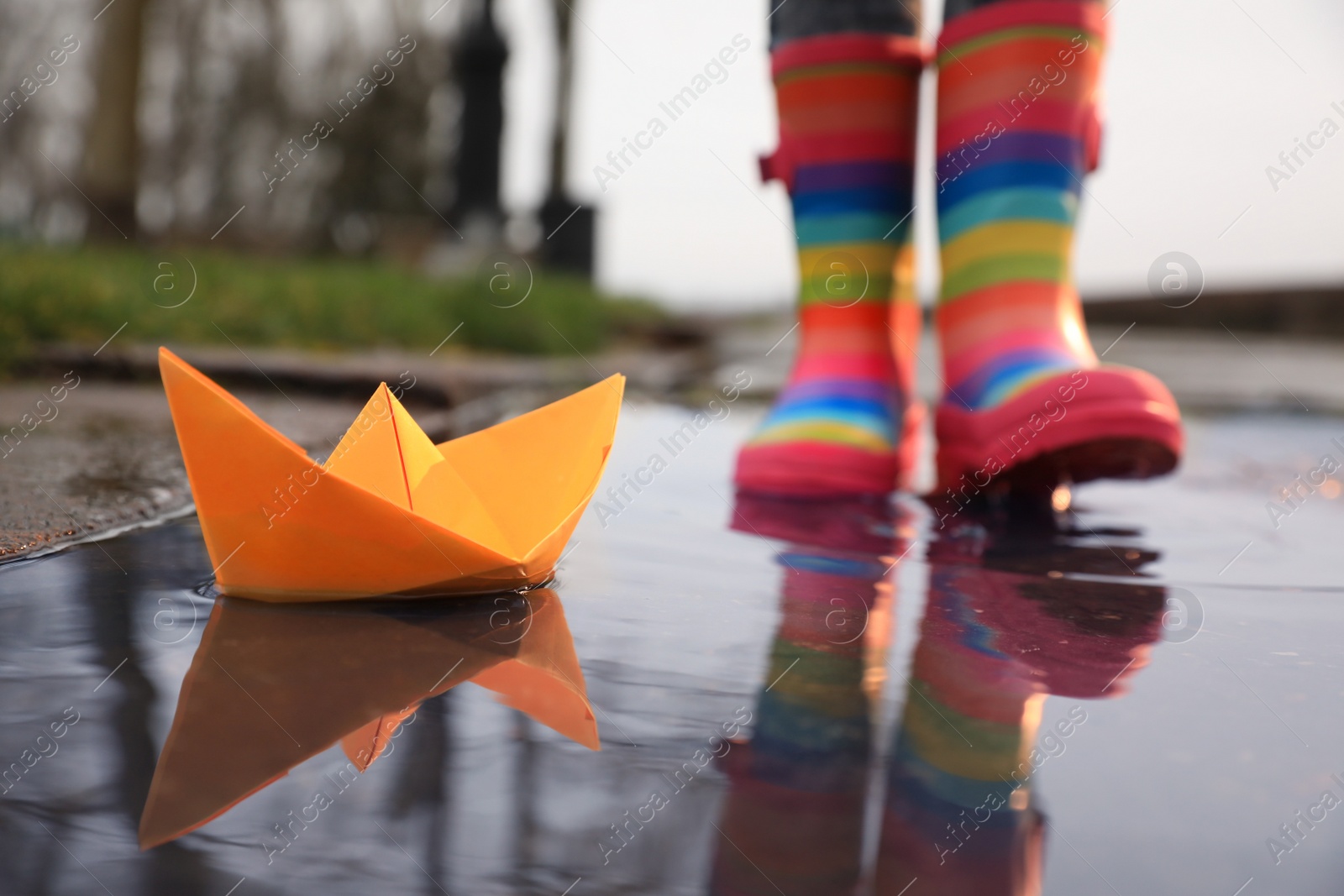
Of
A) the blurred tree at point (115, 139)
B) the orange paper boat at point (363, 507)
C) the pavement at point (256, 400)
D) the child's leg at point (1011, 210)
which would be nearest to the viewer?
the orange paper boat at point (363, 507)

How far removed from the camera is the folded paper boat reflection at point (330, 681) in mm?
479

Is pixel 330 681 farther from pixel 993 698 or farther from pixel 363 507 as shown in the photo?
pixel 993 698

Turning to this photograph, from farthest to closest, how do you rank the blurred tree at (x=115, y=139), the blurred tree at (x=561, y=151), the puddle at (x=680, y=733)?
the blurred tree at (x=561, y=151), the blurred tree at (x=115, y=139), the puddle at (x=680, y=733)

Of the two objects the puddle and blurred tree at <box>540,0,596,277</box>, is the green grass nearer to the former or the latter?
the puddle

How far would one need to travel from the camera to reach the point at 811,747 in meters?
0.53

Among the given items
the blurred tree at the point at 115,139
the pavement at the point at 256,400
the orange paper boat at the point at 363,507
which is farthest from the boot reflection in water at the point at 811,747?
the blurred tree at the point at 115,139

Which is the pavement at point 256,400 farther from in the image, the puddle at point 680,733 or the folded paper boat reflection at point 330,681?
the folded paper boat reflection at point 330,681

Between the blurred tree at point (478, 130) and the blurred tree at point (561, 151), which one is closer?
the blurred tree at point (478, 130)

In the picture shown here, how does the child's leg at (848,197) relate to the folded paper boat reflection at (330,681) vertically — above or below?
above

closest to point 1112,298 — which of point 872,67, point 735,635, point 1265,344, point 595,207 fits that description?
point 1265,344

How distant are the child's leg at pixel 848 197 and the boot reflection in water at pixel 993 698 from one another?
1.77 ft

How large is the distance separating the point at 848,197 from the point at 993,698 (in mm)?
1141

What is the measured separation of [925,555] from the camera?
3.47 ft

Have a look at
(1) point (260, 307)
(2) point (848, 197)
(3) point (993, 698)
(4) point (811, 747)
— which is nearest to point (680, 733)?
(4) point (811, 747)
